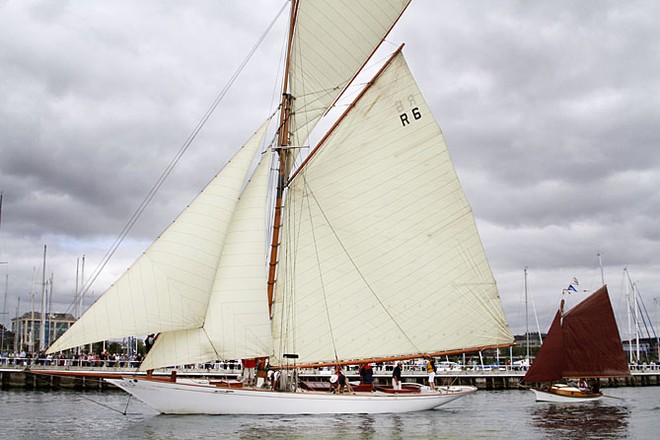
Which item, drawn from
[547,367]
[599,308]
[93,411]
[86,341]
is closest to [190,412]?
[86,341]

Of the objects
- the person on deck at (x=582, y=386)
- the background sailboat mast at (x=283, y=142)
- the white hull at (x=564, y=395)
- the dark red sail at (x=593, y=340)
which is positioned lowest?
the white hull at (x=564, y=395)

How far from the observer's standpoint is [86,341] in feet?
81.4

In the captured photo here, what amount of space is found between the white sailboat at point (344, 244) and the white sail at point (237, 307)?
0.20ft

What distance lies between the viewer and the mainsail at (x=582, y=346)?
4325 cm

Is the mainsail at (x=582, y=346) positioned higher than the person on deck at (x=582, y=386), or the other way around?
the mainsail at (x=582, y=346)

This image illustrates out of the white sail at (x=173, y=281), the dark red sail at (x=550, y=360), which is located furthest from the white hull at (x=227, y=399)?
the dark red sail at (x=550, y=360)

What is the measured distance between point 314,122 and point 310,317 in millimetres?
9912

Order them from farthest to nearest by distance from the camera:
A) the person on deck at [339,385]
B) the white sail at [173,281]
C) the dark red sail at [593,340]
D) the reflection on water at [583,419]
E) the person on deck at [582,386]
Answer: the person on deck at [582,386] → the dark red sail at [593,340] → the person on deck at [339,385] → the reflection on water at [583,419] → the white sail at [173,281]

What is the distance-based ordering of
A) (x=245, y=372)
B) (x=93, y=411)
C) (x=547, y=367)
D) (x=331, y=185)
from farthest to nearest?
(x=547, y=367) → (x=93, y=411) → (x=331, y=185) → (x=245, y=372)

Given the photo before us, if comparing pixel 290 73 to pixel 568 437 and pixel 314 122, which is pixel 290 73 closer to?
pixel 314 122

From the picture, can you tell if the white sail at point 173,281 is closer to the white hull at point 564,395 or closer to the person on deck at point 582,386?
the white hull at point 564,395

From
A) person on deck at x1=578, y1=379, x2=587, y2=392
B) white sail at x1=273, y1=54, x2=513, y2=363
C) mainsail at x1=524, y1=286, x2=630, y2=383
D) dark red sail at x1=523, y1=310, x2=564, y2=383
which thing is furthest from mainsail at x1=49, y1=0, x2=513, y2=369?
person on deck at x1=578, y1=379, x2=587, y2=392

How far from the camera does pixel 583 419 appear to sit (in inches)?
1243

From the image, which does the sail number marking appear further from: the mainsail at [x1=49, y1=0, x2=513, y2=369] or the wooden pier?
the wooden pier
